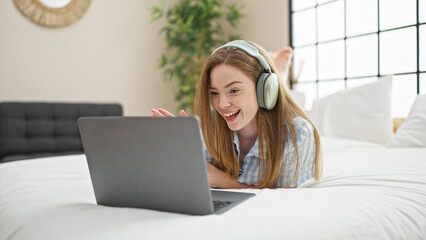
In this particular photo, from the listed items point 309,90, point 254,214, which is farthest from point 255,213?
point 309,90

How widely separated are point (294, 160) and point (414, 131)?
992mm

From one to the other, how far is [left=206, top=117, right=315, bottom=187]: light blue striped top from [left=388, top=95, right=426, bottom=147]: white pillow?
0.84 m

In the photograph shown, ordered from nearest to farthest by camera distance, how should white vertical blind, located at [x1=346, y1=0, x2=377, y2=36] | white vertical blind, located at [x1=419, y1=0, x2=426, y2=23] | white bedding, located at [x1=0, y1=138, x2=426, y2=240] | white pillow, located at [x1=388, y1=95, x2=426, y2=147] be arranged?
1. white bedding, located at [x1=0, y1=138, x2=426, y2=240]
2. white pillow, located at [x1=388, y1=95, x2=426, y2=147]
3. white vertical blind, located at [x1=419, y1=0, x2=426, y2=23]
4. white vertical blind, located at [x1=346, y1=0, x2=377, y2=36]

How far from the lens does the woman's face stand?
985mm

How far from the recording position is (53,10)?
3.17m

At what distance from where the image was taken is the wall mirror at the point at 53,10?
306cm

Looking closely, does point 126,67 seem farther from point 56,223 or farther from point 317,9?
point 56,223

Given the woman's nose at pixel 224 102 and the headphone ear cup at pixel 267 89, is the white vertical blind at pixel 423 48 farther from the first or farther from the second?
the woman's nose at pixel 224 102

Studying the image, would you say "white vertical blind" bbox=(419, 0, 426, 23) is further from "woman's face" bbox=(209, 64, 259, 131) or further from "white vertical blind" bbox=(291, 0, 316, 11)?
"woman's face" bbox=(209, 64, 259, 131)

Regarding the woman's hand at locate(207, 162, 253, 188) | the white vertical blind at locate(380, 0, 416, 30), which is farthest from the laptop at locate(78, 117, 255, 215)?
the white vertical blind at locate(380, 0, 416, 30)

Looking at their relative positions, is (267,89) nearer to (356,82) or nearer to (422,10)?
(422,10)

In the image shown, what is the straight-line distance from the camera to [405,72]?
8.39 ft

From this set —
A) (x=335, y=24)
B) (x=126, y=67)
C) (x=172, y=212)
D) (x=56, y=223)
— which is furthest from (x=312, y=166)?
(x=126, y=67)

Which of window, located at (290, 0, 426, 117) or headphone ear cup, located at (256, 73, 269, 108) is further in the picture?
window, located at (290, 0, 426, 117)
